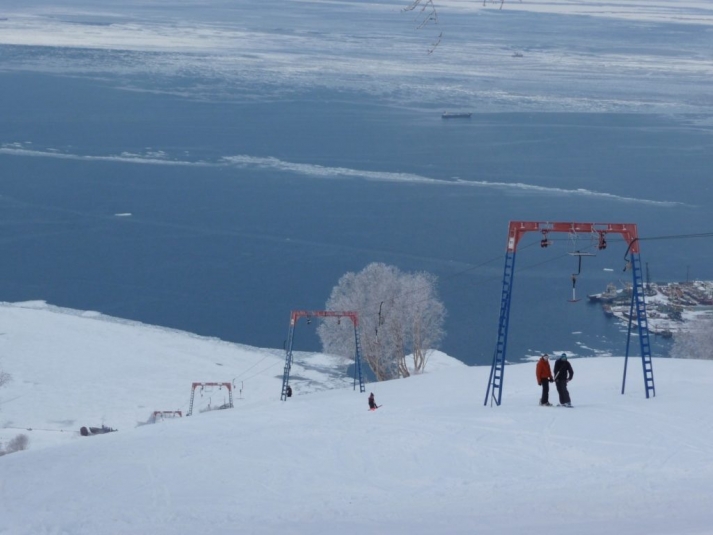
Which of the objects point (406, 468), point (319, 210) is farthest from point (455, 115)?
point (406, 468)

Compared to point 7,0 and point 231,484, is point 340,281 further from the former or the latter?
point 7,0

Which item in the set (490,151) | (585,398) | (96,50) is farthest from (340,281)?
(96,50)

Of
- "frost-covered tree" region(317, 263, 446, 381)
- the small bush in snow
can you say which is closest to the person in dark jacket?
the small bush in snow

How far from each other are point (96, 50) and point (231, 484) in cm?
5449

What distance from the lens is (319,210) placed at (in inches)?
1029

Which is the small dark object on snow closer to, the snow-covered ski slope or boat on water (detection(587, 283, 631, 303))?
the snow-covered ski slope

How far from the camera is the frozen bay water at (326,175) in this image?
68.4ft

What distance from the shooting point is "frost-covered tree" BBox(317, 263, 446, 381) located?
1803 centimetres

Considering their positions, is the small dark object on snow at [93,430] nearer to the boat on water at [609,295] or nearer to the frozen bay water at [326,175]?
the frozen bay water at [326,175]

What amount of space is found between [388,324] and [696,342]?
500 centimetres

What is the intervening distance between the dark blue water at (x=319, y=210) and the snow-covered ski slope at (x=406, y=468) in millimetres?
9095

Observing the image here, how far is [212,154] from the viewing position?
107 feet

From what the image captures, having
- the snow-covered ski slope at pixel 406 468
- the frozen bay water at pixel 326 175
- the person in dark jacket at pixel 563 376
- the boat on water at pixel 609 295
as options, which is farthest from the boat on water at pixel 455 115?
the person in dark jacket at pixel 563 376

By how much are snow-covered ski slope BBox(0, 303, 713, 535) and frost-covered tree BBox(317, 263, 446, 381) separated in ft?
21.5
